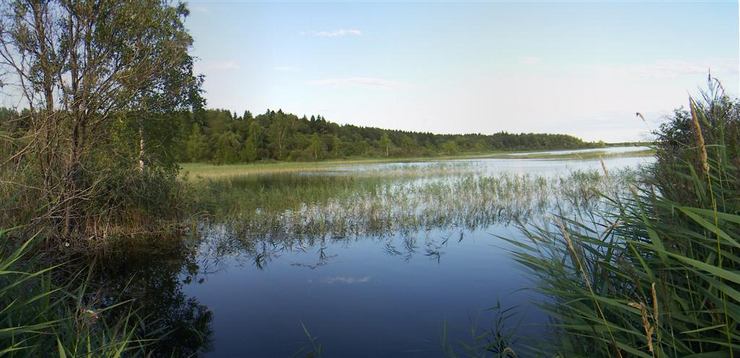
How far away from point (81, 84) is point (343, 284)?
7.28 meters

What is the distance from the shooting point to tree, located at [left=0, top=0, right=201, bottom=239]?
869 cm

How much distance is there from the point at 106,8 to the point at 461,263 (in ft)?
33.5

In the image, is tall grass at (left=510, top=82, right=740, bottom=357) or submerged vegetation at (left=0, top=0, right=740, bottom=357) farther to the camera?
submerged vegetation at (left=0, top=0, right=740, bottom=357)

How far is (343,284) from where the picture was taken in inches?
317

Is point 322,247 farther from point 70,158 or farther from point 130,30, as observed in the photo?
point 130,30

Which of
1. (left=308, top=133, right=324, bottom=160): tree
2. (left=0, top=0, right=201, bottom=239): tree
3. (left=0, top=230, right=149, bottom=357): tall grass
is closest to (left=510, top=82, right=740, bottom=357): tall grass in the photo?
(left=0, top=230, right=149, bottom=357): tall grass

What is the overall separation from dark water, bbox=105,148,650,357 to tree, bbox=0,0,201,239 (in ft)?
7.37

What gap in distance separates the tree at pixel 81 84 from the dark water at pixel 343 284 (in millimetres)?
2247

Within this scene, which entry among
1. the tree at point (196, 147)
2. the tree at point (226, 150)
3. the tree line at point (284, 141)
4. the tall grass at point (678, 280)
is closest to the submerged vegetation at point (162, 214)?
the tall grass at point (678, 280)

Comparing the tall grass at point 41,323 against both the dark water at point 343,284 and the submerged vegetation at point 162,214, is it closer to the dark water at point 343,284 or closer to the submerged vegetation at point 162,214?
the submerged vegetation at point 162,214

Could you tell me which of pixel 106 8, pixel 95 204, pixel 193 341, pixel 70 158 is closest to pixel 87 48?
pixel 106 8

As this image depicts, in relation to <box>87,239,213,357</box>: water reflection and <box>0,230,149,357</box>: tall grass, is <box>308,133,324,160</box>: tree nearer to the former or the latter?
<box>87,239,213,357</box>: water reflection

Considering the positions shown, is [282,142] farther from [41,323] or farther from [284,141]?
[41,323]

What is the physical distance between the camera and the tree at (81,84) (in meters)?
8.69
